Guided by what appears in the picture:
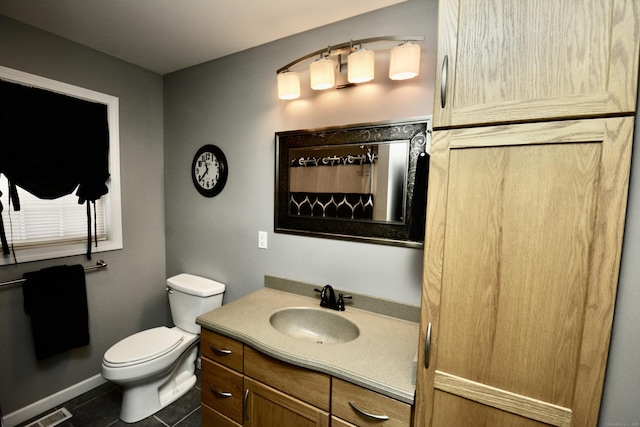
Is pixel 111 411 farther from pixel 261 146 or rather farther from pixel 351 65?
pixel 351 65

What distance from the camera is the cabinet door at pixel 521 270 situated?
29.3 inches

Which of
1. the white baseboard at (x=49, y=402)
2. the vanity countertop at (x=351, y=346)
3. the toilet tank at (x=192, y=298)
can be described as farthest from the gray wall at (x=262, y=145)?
the white baseboard at (x=49, y=402)

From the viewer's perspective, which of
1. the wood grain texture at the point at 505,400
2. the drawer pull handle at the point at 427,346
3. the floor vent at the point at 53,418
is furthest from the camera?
the floor vent at the point at 53,418

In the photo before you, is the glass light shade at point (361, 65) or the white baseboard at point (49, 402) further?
the white baseboard at point (49, 402)

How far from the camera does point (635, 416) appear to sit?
0.74 metres

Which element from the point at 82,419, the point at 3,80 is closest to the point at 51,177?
the point at 3,80

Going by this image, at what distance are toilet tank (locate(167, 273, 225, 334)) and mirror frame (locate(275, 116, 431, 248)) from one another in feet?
2.44

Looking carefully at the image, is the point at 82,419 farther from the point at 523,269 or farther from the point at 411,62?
the point at 411,62

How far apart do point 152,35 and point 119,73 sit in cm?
60

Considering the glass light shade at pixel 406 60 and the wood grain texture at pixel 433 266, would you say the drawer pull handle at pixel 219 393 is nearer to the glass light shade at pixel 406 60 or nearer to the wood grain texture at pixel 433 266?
the wood grain texture at pixel 433 266

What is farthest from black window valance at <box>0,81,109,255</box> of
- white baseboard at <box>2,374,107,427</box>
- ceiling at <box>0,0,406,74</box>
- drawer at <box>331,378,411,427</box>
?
drawer at <box>331,378,411,427</box>

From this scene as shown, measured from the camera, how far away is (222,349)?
4.79 ft

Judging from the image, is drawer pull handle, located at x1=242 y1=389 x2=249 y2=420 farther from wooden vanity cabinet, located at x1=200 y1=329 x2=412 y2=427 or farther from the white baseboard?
the white baseboard

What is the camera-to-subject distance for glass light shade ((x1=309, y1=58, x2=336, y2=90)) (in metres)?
1.58
